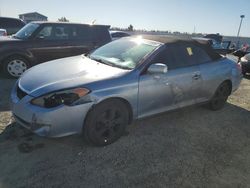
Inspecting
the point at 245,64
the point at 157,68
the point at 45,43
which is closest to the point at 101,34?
the point at 45,43

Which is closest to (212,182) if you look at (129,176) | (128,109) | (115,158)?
(129,176)

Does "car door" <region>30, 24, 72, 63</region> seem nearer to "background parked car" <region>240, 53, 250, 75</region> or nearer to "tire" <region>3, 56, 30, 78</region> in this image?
"tire" <region>3, 56, 30, 78</region>

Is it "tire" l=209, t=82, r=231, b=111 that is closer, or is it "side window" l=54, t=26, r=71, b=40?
"tire" l=209, t=82, r=231, b=111

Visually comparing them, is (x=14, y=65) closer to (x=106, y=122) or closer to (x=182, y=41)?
(x=106, y=122)

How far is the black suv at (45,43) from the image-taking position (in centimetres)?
669

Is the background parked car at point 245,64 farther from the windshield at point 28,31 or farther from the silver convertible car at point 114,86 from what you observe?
the windshield at point 28,31

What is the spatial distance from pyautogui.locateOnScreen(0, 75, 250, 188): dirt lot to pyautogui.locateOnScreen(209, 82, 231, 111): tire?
81 centimetres

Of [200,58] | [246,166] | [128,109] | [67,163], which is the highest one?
[200,58]

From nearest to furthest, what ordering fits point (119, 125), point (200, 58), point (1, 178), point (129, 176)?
point (1, 178)
point (129, 176)
point (119, 125)
point (200, 58)

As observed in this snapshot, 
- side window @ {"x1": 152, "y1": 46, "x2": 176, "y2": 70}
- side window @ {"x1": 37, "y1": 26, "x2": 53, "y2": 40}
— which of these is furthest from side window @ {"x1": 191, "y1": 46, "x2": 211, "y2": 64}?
side window @ {"x1": 37, "y1": 26, "x2": 53, "y2": 40}

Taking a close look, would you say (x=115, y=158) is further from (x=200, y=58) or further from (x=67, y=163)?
(x=200, y=58)

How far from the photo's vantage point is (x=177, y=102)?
4.39 m

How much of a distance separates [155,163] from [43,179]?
1420mm

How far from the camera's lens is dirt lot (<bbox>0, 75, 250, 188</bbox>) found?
2939 millimetres
